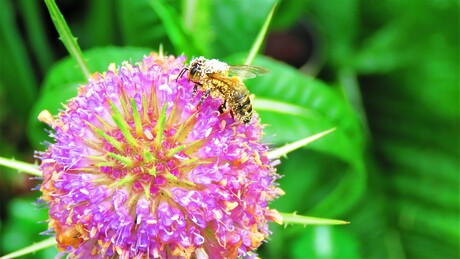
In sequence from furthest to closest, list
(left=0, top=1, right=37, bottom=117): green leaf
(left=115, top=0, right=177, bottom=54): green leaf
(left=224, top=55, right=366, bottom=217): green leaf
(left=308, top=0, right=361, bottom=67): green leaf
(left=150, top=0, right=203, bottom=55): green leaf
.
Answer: (left=308, top=0, right=361, bottom=67): green leaf < (left=0, top=1, right=37, bottom=117): green leaf < (left=115, top=0, right=177, bottom=54): green leaf < (left=224, top=55, right=366, bottom=217): green leaf < (left=150, top=0, right=203, bottom=55): green leaf

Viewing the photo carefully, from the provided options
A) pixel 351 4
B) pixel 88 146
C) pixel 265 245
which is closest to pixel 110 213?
pixel 88 146

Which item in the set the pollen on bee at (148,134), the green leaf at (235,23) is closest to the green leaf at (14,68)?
the green leaf at (235,23)

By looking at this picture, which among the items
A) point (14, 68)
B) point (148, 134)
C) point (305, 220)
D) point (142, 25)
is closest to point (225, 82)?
point (148, 134)

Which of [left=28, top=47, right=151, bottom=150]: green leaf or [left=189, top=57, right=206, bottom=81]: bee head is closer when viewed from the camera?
[left=189, top=57, right=206, bottom=81]: bee head

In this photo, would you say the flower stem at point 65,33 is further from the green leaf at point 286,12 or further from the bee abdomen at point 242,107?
the green leaf at point 286,12

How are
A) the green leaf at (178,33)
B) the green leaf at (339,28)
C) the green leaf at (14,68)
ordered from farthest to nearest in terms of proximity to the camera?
the green leaf at (339,28)
the green leaf at (14,68)
the green leaf at (178,33)

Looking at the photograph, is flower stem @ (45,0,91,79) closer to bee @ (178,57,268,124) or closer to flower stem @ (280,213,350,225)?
bee @ (178,57,268,124)

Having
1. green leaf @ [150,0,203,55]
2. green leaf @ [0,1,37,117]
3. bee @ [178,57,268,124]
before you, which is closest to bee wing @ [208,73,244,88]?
bee @ [178,57,268,124]
